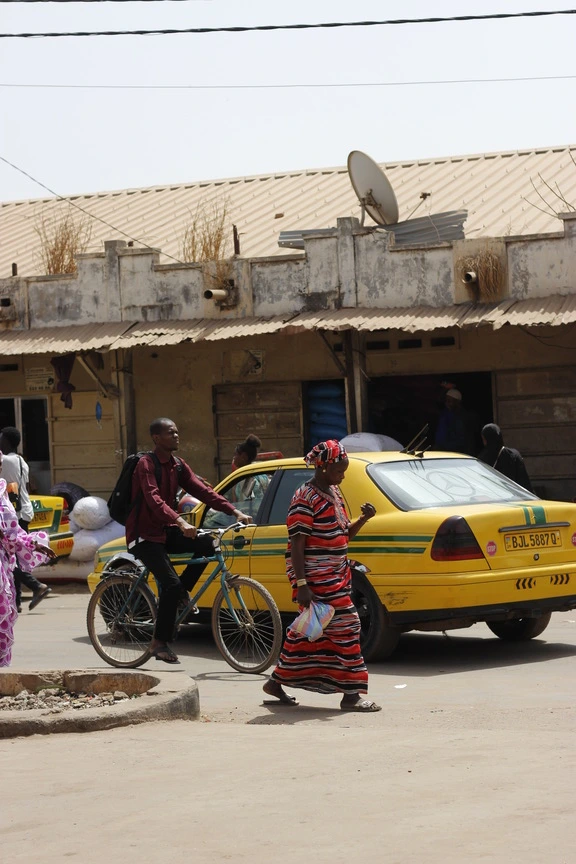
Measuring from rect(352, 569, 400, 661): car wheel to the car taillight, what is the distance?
55 cm

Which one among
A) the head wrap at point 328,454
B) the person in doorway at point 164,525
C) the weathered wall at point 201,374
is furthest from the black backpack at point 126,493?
the weathered wall at point 201,374

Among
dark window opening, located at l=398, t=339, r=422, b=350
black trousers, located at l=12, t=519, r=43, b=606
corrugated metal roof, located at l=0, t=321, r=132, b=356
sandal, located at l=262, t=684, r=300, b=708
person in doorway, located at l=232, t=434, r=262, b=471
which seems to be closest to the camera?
sandal, located at l=262, t=684, r=300, b=708

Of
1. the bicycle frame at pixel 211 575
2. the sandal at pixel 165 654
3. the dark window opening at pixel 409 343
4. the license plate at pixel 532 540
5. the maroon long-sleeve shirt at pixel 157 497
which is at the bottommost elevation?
the sandal at pixel 165 654

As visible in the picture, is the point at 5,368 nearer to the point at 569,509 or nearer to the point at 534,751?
the point at 569,509

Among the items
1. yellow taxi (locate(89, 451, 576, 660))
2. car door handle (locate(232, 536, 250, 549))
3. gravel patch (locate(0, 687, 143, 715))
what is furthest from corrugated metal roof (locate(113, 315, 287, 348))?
gravel patch (locate(0, 687, 143, 715))

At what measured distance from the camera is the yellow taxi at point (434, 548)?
9406 mm

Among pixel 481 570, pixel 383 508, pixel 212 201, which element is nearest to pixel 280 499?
pixel 383 508

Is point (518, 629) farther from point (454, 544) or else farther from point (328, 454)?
point (328, 454)

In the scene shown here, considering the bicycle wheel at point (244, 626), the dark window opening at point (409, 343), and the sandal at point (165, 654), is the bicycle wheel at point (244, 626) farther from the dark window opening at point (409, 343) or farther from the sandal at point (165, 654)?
the dark window opening at point (409, 343)

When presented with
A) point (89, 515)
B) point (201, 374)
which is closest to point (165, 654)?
point (89, 515)

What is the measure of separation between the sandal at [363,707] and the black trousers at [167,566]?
2.14 metres

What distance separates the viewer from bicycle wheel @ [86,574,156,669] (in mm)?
10336

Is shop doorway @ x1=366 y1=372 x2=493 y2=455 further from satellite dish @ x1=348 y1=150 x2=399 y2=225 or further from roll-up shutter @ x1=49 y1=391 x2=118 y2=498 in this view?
roll-up shutter @ x1=49 y1=391 x2=118 y2=498

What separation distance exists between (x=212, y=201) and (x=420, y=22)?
10020 mm
